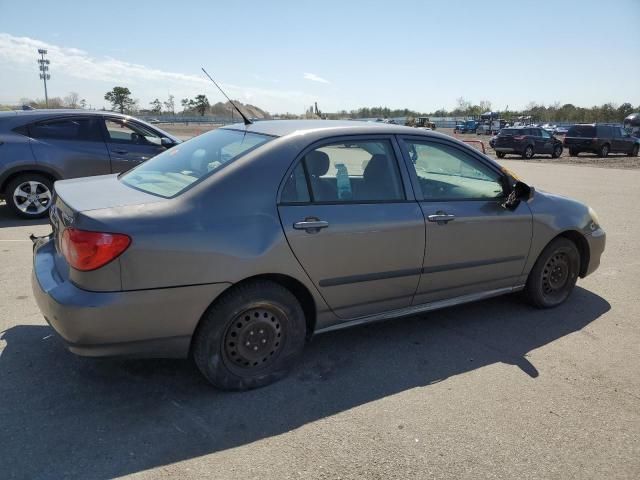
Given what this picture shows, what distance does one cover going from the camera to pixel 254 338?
315 cm

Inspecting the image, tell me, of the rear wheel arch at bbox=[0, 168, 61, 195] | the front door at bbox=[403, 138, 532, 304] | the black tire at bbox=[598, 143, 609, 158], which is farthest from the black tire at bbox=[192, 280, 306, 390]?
the black tire at bbox=[598, 143, 609, 158]

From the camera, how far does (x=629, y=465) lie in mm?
2619

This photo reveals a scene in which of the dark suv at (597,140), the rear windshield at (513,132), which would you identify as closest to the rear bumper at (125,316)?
the rear windshield at (513,132)

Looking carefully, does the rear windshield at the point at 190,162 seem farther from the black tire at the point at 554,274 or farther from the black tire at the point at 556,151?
the black tire at the point at 556,151

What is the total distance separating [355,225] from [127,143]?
6.09 meters

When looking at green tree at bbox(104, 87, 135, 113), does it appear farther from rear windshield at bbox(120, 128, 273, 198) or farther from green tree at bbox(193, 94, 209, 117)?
rear windshield at bbox(120, 128, 273, 198)

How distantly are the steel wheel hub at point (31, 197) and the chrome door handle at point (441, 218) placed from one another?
6287 mm

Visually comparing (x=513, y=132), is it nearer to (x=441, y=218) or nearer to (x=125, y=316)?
(x=441, y=218)

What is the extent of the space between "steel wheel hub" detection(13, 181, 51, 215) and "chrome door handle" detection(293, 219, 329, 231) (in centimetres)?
602

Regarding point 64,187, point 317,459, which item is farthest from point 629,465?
point 64,187

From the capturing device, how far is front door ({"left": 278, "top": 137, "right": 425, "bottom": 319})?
3.19m

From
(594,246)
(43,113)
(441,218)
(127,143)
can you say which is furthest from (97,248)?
(43,113)

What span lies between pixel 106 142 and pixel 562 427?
7.46 meters

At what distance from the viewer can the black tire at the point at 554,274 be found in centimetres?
452
